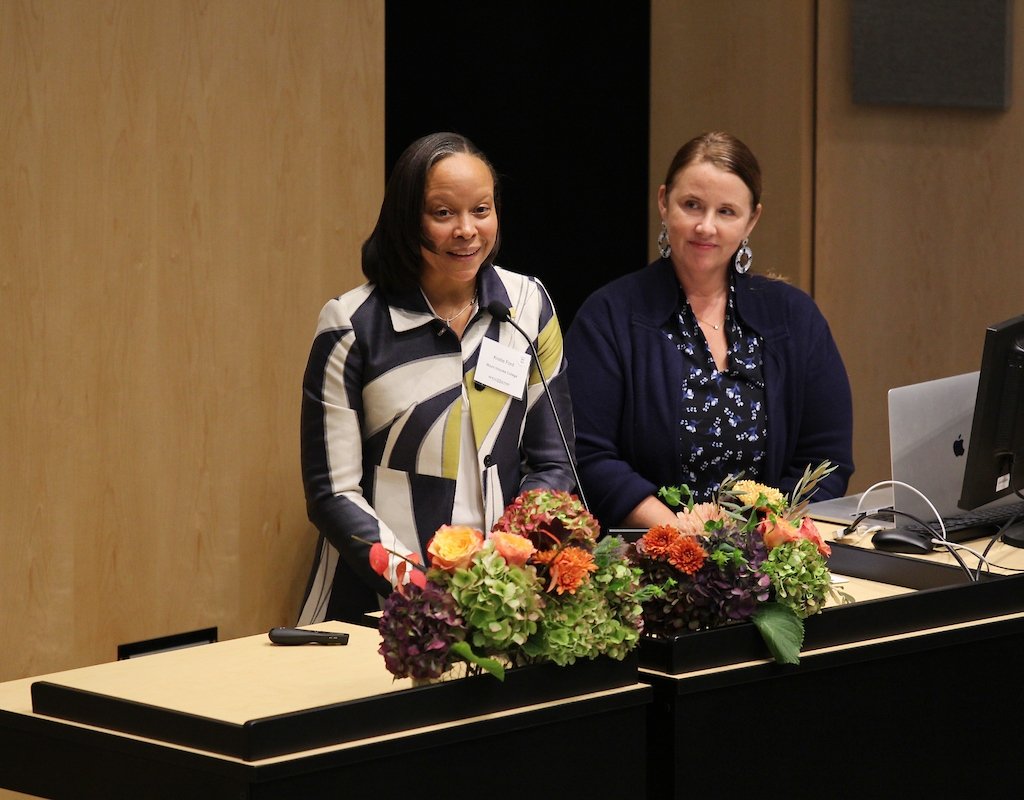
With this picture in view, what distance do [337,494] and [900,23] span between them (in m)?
3.34

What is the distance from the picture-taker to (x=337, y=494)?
2.56 m

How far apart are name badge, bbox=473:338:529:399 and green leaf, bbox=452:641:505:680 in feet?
3.19

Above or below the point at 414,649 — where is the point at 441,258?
above

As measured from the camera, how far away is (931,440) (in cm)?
289

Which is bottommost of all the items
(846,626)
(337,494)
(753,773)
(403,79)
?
(753,773)

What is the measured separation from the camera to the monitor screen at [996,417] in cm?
277

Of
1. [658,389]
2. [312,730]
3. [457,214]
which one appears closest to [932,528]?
[658,389]

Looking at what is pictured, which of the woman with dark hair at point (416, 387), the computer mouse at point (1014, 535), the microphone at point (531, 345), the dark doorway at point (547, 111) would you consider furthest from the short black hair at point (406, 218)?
the dark doorway at point (547, 111)

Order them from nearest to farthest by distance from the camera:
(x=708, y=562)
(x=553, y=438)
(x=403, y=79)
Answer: (x=708, y=562) < (x=553, y=438) < (x=403, y=79)

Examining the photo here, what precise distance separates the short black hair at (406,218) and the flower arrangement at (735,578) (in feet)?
2.48

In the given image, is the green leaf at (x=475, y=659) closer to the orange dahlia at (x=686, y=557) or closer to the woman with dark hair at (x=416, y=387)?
the orange dahlia at (x=686, y=557)

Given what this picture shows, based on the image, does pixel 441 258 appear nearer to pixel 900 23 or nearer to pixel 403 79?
pixel 403 79

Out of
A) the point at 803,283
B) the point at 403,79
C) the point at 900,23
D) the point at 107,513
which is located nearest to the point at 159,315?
the point at 107,513

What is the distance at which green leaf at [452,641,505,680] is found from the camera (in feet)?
5.67
